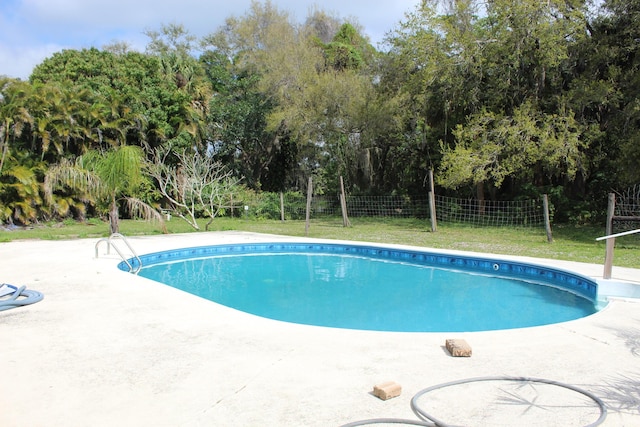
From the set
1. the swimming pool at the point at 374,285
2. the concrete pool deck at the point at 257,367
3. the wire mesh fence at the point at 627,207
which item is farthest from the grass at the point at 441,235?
the concrete pool deck at the point at 257,367

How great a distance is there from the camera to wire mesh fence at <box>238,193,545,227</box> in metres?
15.2

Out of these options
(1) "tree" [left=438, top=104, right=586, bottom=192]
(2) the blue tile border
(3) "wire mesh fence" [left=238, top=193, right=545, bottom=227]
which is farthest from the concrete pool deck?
(3) "wire mesh fence" [left=238, top=193, right=545, bottom=227]

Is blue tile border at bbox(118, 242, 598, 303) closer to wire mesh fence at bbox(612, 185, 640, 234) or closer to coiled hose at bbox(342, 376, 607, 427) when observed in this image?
coiled hose at bbox(342, 376, 607, 427)

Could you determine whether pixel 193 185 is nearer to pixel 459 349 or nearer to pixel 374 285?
pixel 374 285

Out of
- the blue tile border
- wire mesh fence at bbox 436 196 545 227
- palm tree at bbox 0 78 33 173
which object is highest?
palm tree at bbox 0 78 33 173

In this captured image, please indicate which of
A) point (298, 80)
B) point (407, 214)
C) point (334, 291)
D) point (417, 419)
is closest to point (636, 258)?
point (334, 291)

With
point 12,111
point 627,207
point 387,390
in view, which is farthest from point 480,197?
point 12,111

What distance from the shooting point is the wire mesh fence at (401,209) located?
15.2m

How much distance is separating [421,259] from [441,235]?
11.3 feet

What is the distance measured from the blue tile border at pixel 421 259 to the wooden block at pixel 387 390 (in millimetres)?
4373

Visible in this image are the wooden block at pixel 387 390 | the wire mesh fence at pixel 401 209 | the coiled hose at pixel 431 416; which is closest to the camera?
the coiled hose at pixel 431 416

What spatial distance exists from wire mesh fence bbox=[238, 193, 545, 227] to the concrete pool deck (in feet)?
34.0

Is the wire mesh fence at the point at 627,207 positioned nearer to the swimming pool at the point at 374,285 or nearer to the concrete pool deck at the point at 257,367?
the swimming pool at the point at 374,285

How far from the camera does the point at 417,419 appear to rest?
8.07 ft
